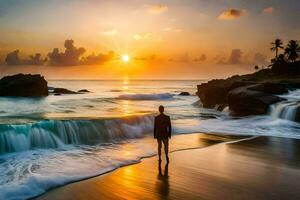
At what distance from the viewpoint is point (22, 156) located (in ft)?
48.2

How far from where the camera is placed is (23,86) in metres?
68.8

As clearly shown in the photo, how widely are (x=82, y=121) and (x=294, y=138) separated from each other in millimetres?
12379

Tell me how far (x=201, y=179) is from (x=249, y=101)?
24.2 meters

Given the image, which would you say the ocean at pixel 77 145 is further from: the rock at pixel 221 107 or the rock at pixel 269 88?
the rock at pixel 221 107

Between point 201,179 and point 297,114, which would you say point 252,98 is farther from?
point 201,179

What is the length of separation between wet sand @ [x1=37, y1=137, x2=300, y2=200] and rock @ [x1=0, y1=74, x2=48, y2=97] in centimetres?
5985

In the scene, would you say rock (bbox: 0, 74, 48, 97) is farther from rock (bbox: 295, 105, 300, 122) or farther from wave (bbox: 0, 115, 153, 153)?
rock (bbox: 295, 105, 300, 122)

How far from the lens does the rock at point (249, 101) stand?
31906mm

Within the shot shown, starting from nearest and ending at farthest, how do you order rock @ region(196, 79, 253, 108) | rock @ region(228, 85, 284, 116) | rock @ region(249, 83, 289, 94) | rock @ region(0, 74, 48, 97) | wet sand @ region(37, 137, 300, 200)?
wet sand @ region(37, 137, 300, 200)
rock @ region(228, 85, 284, 116)
rock @ region(249, 83, 289, 94)
rock @ region(196, 79, 253, 108)
rock @ region(0, 74, 48, 97)

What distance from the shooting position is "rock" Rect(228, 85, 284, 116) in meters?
31.9

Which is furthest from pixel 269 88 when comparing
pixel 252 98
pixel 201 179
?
pixel 201 179

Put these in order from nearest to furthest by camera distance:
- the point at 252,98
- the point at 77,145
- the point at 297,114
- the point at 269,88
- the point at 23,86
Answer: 1. the point at 77,145
2. the point at 297,114
3. the point at 252,98
4. the point at 269,88
5. the point at 23,86

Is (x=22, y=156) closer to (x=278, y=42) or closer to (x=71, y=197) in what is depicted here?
(x=71, y=197)

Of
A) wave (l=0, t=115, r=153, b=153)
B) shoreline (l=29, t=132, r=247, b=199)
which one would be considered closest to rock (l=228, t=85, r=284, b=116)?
shoreline (l=29, t=132, r=247, b=199)
